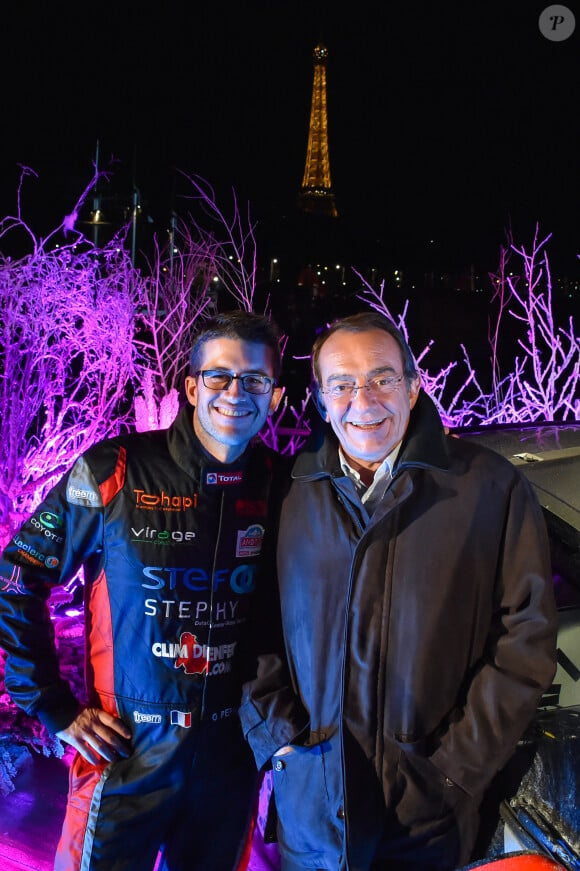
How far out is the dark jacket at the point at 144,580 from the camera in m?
2.14

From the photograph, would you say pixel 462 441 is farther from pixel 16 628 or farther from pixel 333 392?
pixel 16 628

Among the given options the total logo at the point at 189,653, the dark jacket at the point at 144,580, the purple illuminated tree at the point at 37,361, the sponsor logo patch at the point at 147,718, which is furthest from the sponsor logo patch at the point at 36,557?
the purple illuminated tree at the point at 37,361

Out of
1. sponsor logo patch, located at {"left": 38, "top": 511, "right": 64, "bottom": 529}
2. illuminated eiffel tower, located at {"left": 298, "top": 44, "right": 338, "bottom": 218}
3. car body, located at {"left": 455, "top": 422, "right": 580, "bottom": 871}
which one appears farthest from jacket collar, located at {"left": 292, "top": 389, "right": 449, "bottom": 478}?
illuminated eiffel tower, located at {"left": 298, "top": 44, "right": 338, "bottom": 218}

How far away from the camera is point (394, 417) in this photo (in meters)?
2.05

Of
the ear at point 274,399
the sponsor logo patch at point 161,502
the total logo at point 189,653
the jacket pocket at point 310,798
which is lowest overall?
the jacket pocket at point 310,798

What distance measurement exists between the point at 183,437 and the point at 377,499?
2.31 feet

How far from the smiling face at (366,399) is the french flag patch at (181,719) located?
97 cm

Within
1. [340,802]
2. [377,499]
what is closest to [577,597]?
[377,499]

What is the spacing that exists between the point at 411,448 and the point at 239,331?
2.47ft

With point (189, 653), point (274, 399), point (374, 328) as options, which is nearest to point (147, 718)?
point (189, 653)

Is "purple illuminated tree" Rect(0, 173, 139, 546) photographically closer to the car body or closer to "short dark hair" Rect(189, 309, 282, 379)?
"short dark hair" Rect(189, 309, 282, 379)

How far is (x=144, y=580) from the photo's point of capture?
2.15 meters

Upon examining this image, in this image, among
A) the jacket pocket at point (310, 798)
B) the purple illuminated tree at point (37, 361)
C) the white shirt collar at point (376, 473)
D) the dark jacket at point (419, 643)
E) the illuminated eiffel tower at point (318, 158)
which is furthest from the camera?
the illuminated eiffel tower at point (318, 158)

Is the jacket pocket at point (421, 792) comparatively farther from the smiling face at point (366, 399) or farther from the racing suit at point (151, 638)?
the smiling face at point (366, 399)
